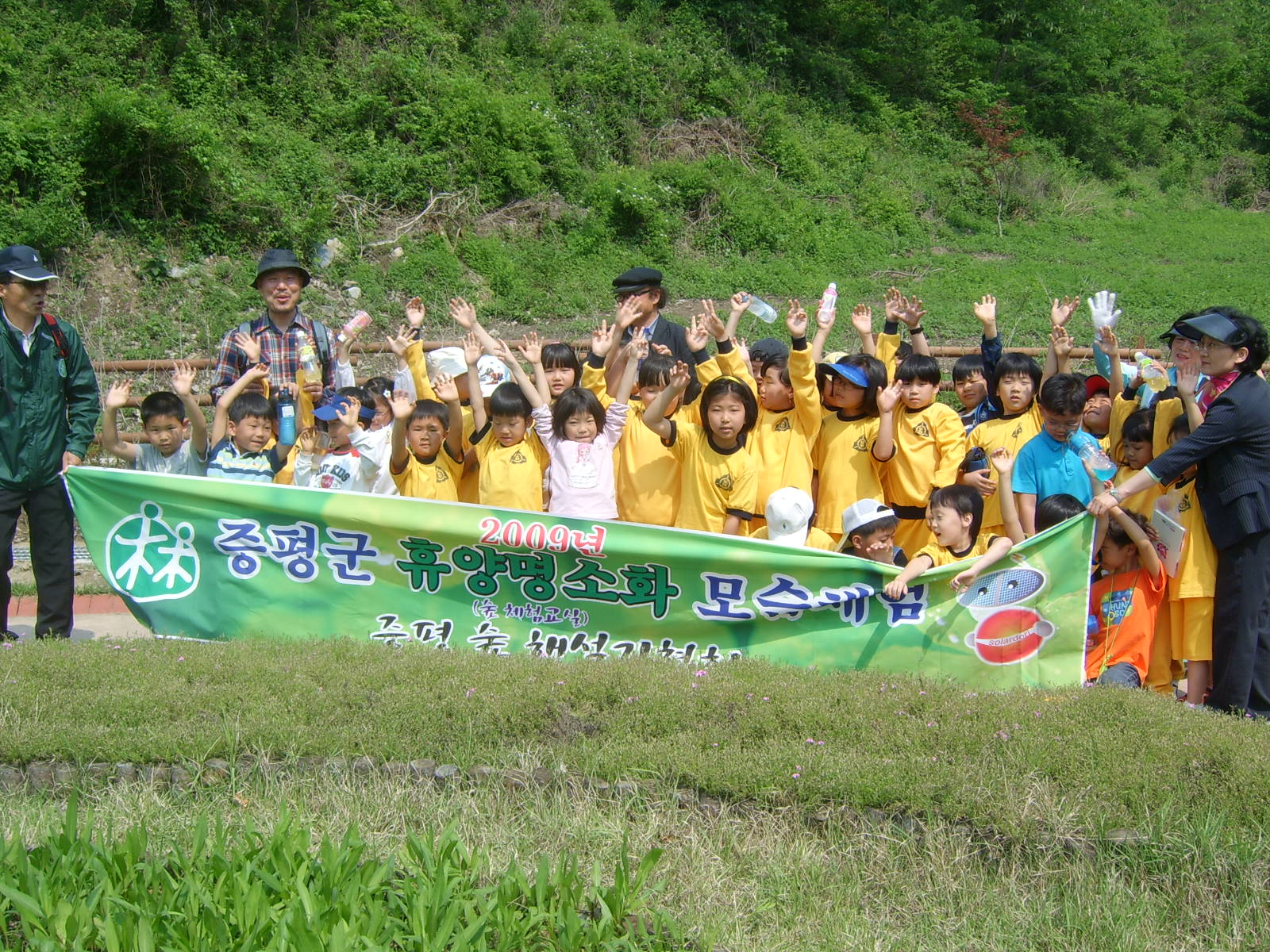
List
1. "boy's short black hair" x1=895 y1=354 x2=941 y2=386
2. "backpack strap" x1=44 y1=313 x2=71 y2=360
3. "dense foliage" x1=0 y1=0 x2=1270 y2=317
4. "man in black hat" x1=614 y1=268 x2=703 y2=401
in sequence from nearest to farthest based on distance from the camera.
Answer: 1. "backpack strap" x1=44 y1=313 x2=71 y2=360
2. "boy's short black hair" x1=895 y1=354 x2=941 y2=386
3. "man in black hat" x1=614 y1=268 x2=703 y2=401
4. "dense foliage" x1=0 y1=0 x2=1270 y2=317

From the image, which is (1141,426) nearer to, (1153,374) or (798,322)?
(1153,374)

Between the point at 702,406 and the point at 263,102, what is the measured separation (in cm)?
1175

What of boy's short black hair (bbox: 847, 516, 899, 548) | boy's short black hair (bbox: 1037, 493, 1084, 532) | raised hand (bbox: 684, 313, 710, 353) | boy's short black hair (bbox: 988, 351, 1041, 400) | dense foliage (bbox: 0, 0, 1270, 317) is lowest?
boy's short black hair (bbox: 847, 516, 899, 548)

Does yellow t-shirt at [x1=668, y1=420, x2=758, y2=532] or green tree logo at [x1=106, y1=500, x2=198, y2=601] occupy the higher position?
yellow t-shirt at [x1=668, y1=420, x2=758, y2=532]

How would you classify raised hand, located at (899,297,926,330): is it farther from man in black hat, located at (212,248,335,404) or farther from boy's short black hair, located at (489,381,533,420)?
man in black hat, located at (212,248,335,404)

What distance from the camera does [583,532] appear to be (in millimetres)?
5414

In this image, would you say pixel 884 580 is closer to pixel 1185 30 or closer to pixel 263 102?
pixel 263 102

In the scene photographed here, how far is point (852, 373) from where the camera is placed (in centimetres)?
587

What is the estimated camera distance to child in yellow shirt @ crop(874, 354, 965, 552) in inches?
232

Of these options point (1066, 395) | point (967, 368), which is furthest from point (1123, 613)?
point (967, 368)

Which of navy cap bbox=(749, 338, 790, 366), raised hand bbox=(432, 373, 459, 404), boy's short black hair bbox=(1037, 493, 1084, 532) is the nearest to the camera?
boy's short black hair bbox=(1037, 493, 1084, 532)

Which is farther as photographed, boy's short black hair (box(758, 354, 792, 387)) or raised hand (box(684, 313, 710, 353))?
raised hand (box(684, 313, 710, 353))

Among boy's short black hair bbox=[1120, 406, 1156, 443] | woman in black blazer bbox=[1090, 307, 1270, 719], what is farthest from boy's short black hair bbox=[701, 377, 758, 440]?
boy's short black hair bbox=[1120, 406, 1156, 443]

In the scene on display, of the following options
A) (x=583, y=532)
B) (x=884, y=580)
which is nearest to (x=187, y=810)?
(x=583, y=532)
